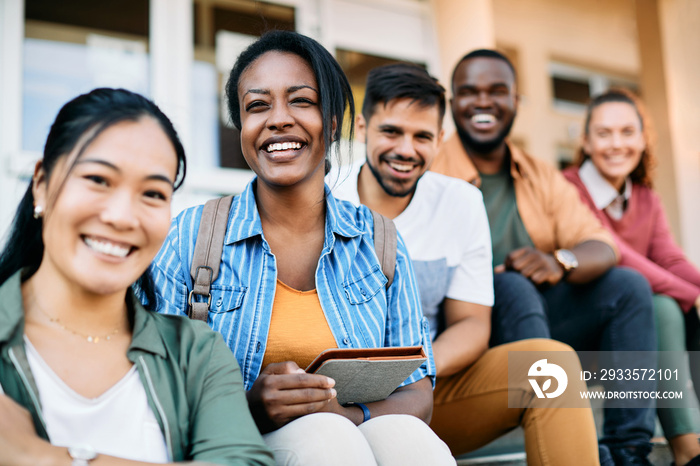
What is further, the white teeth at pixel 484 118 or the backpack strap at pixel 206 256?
the white teeth at pixel 484 118

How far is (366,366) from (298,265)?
19.8 inches

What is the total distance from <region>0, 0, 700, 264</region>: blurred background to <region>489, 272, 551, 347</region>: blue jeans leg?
115 cm

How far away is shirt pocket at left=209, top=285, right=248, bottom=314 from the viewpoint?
1882mm

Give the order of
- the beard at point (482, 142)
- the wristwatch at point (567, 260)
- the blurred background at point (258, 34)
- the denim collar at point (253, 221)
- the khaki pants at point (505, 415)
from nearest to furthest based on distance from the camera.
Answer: the denim collar at point (253, 221) → the khaki pants at point (505, 415) → the wristwatch at point (567, 260) → the beard at point (482, 142) → the blurred background at point (258, 34)

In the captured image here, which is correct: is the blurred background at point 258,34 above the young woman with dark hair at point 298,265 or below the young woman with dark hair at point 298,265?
above

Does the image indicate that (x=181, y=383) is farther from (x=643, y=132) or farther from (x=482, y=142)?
(x=643, y=132)

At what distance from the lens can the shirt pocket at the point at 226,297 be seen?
188 cm

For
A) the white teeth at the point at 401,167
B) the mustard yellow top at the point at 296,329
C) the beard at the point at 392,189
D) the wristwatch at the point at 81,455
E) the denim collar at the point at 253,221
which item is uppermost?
the white teeth at the point at 401,167

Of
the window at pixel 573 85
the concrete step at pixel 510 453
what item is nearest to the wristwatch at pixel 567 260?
the concrete step at pixel 510 453

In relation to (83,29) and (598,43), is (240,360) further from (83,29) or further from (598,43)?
(598,43)

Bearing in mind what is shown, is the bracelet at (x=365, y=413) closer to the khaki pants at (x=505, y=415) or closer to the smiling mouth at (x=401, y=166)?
the khaki pants at (x=505, y=415)

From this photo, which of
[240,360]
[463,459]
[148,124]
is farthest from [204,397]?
[463,459]

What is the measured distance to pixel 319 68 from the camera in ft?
6.79

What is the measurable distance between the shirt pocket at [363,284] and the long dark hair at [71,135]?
0.70 metres
